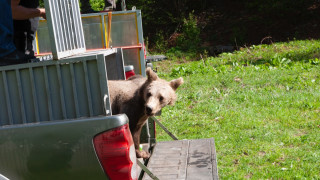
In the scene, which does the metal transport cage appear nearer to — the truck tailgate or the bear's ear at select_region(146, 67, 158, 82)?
the truck tailgate

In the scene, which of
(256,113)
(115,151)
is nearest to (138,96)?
(115,151)

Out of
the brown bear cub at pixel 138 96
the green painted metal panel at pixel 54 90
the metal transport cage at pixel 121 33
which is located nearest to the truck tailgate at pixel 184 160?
the brown bear cub at pixel 138 96

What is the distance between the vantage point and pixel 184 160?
15.7ft

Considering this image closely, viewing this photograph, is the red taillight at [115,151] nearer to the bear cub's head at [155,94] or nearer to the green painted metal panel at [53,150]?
the green painted metal panel at [53,150]

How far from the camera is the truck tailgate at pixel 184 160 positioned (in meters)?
4.18

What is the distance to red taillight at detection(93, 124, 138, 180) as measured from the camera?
254cm

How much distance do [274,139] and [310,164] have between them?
3.59 feet

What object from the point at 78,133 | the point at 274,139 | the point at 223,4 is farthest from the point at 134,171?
the point at 223,4

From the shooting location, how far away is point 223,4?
22406 millimetres

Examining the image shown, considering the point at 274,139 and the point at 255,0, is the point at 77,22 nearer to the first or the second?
the point at 274,139

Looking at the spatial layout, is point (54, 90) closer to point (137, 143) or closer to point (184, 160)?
point (137, 143)

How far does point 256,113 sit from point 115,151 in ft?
19.0

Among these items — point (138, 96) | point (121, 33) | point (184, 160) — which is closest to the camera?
point (138, 96)

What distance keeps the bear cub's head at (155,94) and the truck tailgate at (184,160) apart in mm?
674
